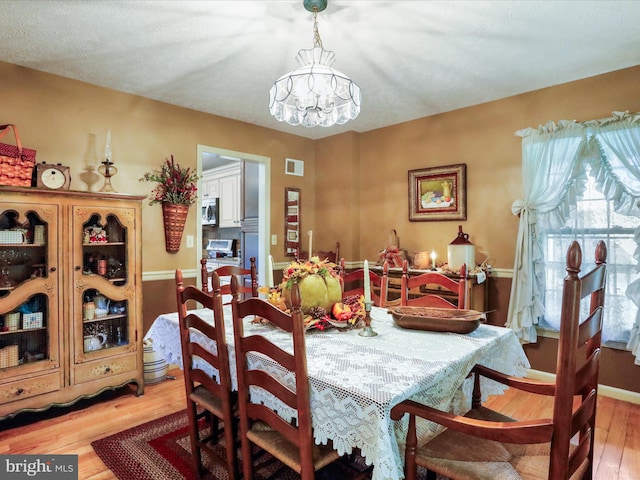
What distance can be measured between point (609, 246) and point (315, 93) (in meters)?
Result: 2.42

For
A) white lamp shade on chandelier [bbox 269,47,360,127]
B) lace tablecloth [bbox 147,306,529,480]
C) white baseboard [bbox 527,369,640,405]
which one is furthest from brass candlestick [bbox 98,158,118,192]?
white baseboard [bbox 527,369,640,405]

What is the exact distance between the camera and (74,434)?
2.39 metres

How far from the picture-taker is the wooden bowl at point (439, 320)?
1.73 metres

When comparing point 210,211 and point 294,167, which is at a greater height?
point 294,167

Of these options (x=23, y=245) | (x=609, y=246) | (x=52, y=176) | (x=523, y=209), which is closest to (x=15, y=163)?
(x=52, y=176)

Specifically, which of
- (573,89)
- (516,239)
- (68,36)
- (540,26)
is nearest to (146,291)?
(68,36)

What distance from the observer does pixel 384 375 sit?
1286mm

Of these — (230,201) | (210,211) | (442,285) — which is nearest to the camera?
(442,285)

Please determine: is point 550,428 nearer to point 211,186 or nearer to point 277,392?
point 277,392

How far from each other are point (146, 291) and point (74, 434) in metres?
1.20

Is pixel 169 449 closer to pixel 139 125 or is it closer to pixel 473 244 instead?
pixel 139 125

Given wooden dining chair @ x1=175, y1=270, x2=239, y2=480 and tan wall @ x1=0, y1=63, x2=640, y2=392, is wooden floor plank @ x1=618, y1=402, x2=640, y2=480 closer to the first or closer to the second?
tan wall @ x1=0, y1=63, x2=640, y2=392

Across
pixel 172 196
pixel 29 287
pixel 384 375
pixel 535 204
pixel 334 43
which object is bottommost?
pixel 384 375

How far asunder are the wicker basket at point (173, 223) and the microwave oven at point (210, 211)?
2298 millimetres
